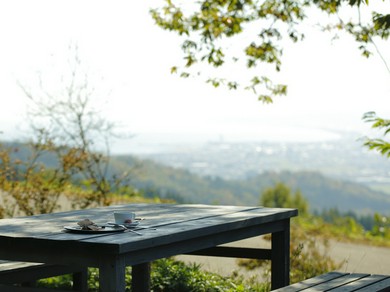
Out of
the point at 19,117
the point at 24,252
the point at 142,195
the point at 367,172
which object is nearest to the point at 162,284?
the point at 24,252

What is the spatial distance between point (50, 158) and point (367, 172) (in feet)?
222

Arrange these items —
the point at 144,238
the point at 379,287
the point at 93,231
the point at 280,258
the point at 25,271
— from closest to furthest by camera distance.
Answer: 1. the point at 144,238
2. the point at 93,231
3. the point at 379,287
4. the point at 25,271
5. the point at 280,258

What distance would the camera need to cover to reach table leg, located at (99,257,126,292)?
12.2ft

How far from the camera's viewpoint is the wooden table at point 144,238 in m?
3.74

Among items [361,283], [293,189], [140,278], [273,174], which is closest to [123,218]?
[140,278]

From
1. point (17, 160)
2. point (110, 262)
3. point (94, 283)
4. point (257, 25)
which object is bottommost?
point (94, 283)

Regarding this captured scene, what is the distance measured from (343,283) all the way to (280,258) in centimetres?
83

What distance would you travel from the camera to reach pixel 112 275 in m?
→ 3.71

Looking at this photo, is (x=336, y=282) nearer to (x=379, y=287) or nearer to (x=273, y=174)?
(x=379, y=287)

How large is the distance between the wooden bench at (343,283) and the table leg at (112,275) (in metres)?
1.25

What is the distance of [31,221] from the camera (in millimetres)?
4719

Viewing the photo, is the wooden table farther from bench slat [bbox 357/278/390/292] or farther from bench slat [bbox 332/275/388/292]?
bench slat [bbox 357/278/390/292]

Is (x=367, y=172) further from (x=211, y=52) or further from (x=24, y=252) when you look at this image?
(x=24, y=252)

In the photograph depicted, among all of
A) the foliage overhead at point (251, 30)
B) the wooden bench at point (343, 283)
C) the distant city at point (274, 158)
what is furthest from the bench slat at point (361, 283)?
the distant city at point (274, 158)
